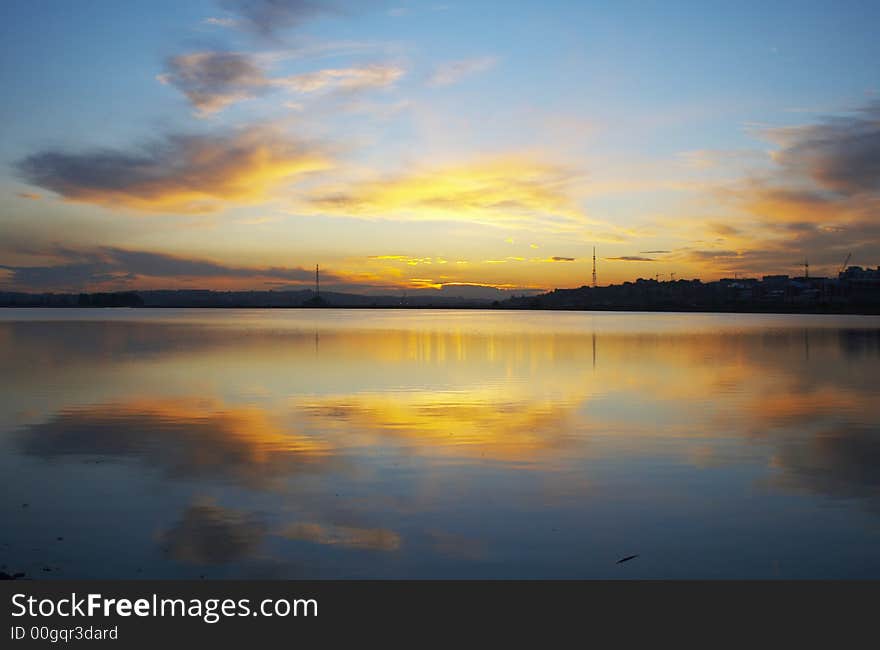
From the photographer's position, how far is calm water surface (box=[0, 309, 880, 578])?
820cm

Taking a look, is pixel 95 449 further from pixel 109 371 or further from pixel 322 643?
pixel 109 371

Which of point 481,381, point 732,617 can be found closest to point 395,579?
point 732,617

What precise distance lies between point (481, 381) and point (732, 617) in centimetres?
1959

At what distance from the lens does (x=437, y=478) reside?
11742mm

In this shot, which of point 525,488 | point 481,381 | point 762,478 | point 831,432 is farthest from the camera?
point 481,381

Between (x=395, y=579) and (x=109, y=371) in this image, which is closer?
(x=395, y=579)

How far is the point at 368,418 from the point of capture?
1791 cm

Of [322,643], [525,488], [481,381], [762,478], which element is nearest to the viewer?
[322,643]

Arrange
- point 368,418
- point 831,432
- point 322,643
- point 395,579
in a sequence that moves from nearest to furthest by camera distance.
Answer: point 322,643, point 395,579, point 831,432, point 368,418

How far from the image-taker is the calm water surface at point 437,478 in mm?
8195

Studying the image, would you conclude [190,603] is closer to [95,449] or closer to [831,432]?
[95,449]

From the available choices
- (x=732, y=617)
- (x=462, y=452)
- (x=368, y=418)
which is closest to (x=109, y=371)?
(x=368, y=418)

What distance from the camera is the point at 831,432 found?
1630 centimetres

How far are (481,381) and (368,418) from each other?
911cm
